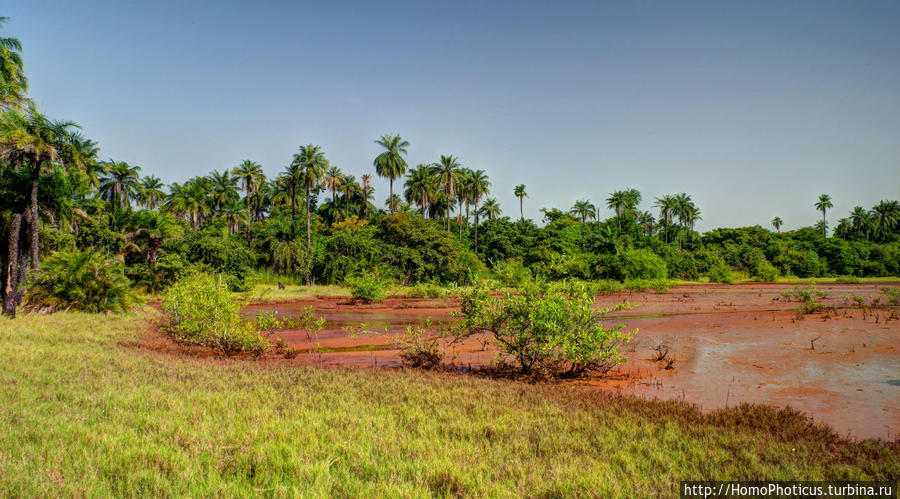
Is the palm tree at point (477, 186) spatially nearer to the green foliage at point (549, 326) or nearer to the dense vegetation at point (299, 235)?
the dense vegetation at point (299, 235)

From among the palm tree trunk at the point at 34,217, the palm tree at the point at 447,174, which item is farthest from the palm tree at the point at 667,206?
the palm tree trunk at the point at 34,217

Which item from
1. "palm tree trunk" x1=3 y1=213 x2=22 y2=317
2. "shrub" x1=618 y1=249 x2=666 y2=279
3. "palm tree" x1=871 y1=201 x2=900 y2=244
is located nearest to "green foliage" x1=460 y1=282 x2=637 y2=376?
"palm tree trunk" x1=3 y1=213 x2=22 y2=317

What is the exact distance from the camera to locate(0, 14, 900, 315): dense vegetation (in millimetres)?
23969

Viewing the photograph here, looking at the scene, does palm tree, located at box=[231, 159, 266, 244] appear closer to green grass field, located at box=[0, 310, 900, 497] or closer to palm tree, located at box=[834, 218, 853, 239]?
green grass field, located at box=[0, 310, 900, 497]

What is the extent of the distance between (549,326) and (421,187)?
57.7 metres

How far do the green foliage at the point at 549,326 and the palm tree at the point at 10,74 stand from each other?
24049 millimetres

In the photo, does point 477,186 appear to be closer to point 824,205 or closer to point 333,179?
point 333,179

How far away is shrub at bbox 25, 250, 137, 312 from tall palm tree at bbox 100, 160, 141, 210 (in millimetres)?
34922

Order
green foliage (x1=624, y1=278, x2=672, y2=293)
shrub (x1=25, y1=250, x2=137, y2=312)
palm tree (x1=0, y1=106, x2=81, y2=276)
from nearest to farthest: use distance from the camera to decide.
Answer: shrub (x1=25, y1=250, x2=137, y2=312) < palm tree (x1=0, y1=106, x2=81, y2=276) < green foliage (x1=624, y1=278, x2=672, y2=293)

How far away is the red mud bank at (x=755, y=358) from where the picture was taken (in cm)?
861

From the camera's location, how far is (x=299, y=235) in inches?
2085

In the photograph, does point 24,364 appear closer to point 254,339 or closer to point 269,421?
point 254,339

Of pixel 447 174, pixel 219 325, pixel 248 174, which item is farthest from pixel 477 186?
pixel 219 325

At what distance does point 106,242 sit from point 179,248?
651cm
